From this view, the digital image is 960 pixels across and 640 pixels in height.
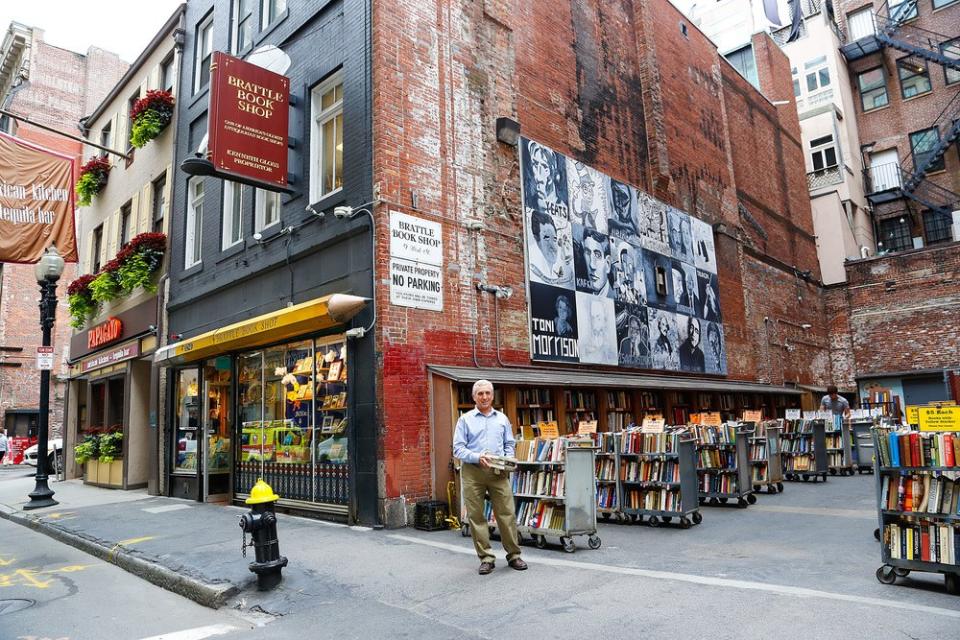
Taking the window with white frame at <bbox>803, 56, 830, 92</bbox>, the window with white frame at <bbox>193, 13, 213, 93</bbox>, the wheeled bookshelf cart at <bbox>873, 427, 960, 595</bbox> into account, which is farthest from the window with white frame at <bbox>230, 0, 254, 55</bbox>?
the window with white frame at <bbox>803, 56, 830, 92</bbox>

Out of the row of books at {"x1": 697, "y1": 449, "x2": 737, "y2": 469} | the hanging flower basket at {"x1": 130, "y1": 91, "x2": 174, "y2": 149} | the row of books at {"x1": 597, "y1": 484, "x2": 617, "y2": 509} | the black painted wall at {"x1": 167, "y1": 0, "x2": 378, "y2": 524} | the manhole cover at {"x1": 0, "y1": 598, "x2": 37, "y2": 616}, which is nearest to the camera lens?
the manhole cover at {"x1": 0, "y1": 598, "x2": 37, "y2": 616}

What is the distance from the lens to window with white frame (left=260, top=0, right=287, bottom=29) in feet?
44.9

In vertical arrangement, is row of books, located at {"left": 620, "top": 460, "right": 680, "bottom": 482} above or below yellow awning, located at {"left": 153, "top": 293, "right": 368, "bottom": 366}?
below

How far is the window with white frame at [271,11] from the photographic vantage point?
13672 mm

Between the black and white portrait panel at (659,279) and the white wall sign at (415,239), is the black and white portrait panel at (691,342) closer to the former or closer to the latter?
the black and white portrait panel at (659,279)

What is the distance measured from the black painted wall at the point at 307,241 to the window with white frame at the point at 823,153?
88.6 ft

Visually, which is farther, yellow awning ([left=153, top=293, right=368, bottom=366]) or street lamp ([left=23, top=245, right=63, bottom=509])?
street lamp ([left=23, top=245, right=63, bottom=509])

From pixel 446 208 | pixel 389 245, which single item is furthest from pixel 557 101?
pixel 389 245

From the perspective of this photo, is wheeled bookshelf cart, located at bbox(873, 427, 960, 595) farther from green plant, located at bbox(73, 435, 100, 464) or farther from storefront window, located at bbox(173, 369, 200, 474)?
green plant, located at bbox(73, 435, 100, 464)

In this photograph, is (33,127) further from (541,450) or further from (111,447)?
(541,450)

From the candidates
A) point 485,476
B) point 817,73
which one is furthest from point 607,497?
point 817,73

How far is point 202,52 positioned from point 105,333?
7810mm

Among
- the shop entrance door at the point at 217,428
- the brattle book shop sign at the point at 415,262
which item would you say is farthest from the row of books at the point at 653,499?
the shop entrance door at the point at 217,428

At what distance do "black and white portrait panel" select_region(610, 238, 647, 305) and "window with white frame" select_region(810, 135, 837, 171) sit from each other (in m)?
19.9
